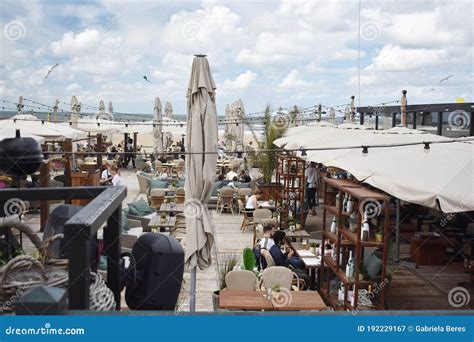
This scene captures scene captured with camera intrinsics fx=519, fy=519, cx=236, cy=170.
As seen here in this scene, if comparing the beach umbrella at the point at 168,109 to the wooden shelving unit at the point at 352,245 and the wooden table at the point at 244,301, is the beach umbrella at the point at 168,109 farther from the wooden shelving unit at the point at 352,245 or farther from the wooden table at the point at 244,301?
the wooden table at the point at 244,301

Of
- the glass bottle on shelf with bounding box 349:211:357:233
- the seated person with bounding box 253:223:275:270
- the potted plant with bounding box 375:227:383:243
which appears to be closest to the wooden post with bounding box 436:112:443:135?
the seated person with bounding box 253:223:275:270

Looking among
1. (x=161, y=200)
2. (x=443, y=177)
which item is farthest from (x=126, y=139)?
(x=443, y=177)

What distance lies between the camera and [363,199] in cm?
688

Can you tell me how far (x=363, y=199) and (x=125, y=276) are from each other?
479 cm

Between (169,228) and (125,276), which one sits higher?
(125,276)

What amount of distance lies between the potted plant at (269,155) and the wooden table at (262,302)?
8.95 m

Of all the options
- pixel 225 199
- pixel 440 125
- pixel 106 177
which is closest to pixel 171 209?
pixel 225 199

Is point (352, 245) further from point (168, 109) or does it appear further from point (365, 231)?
point (168, 109)

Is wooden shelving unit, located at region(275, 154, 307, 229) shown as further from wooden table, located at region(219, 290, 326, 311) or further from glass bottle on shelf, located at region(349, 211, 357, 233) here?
wooden table, located at region(219, 290, 326, 311)

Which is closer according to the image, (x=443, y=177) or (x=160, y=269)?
(x=160, y=269)

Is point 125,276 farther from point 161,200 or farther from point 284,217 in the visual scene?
point 161,200

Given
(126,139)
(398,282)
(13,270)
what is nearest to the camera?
(13,270)

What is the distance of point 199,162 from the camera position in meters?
7.00

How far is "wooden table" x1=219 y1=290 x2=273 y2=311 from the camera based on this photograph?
640 centimetres
